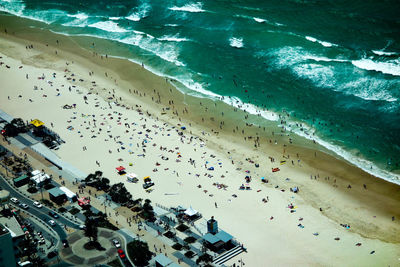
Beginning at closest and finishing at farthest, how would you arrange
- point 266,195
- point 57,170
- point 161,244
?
point 161,244, point 266,195, point 57,170

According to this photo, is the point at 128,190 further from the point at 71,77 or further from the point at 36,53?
the point at 36,53

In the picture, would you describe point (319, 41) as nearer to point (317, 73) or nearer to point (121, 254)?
point (317, 73)

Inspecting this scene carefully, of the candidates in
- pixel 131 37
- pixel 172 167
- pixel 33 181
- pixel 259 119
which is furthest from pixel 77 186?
pixel 131 37

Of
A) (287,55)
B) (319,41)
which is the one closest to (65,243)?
(287,55)

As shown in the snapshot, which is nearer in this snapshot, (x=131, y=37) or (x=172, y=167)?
(x=172, y=167)

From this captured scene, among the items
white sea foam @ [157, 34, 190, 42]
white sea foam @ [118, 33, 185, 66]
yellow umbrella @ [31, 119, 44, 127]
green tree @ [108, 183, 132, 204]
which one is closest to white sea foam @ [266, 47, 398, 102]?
white sea foam @ [118, 33, 185, 66]

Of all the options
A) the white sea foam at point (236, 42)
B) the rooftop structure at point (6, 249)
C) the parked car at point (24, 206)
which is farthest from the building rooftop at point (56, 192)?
the white sea foam at point (236, 42)

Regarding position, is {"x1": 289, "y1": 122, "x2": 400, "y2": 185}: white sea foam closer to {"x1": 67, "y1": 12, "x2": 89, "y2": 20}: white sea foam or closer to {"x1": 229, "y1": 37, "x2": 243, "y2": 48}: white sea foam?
{"x1": 229, "y1": 37, "x2": 243, "y2": 48}: white sea foam
